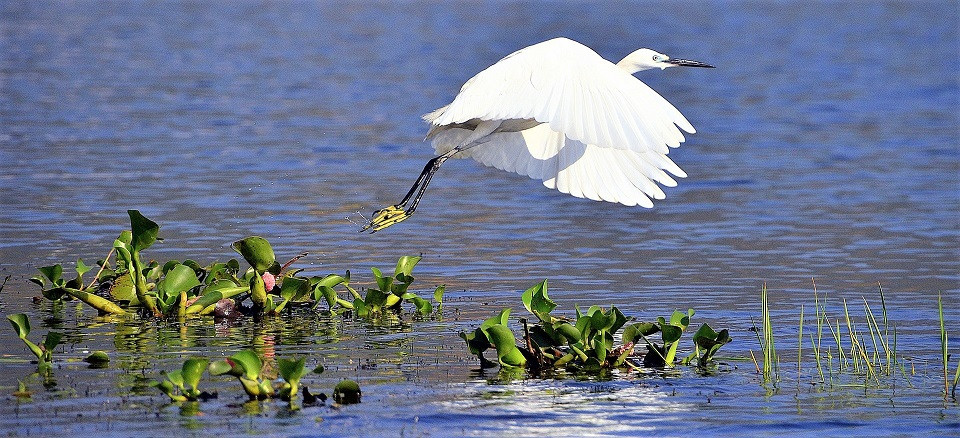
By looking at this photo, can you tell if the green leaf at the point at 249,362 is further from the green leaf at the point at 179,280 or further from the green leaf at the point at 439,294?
the green leaf at the point at 439,294

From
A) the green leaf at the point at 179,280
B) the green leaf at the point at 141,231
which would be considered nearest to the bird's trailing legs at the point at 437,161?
the green leaf at the point at 179,280

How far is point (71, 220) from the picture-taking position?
13.7 metres

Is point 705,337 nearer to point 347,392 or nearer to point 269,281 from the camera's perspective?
point 347,392

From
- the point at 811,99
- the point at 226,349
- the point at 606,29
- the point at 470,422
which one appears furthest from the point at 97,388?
the point at 606,29

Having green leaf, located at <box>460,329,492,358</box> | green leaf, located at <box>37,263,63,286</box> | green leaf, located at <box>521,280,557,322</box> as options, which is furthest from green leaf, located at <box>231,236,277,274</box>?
green leaf, located at <box>521,280,557,322</box>

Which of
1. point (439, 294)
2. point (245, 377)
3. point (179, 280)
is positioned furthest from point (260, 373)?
point (439, 294)

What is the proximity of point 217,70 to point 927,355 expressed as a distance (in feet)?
83.7

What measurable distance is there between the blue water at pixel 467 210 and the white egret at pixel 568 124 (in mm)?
1113

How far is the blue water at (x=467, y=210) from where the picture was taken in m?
7.48

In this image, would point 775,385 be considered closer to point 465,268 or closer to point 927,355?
point 927,355

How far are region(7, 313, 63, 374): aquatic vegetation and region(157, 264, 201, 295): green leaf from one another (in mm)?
1381

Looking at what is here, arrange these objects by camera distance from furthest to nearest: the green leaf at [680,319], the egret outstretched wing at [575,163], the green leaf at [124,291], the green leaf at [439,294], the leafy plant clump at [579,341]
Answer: the green leaf at [439,294] → the green leaf at [124,291] → the egret outstretched wing at [575,163] → the green leaf at [680,319] → the leafy plant clump at [579,341]

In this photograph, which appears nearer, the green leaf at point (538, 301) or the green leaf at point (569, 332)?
the green leaf at point (569, 332)

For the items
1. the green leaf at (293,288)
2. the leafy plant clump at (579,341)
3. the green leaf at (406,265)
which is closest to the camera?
A: the leafy plant clump at (579,341)
